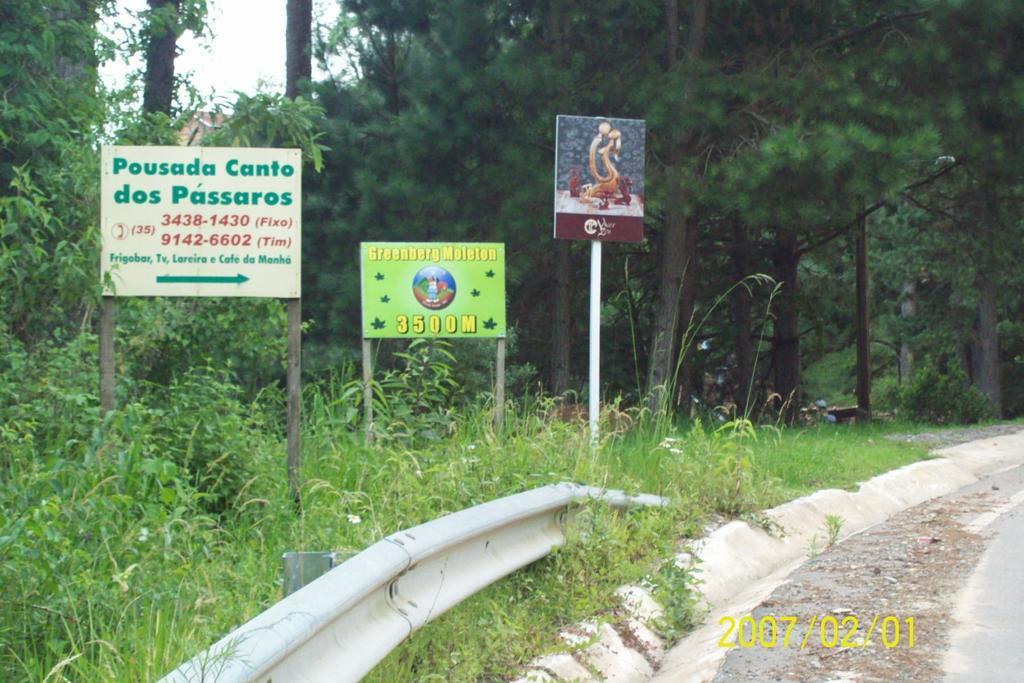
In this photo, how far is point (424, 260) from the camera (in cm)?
1089

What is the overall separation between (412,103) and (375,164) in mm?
1127

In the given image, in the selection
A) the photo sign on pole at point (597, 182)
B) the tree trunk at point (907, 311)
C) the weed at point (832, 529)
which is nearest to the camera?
the weed at point (832, 529)

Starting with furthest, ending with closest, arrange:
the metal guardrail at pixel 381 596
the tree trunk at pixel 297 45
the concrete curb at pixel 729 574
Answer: the tree trunk at pixel 297 45, the concrete curb at pixel 729 574, the metal guardrail at pixel 381 596

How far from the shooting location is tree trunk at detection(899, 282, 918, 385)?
44969 mm

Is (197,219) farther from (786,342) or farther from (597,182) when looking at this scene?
(786,342)

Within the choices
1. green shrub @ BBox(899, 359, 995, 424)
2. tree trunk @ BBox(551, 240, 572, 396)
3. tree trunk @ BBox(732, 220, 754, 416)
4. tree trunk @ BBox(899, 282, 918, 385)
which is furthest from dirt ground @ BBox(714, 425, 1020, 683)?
tree trunk @ BBox(899, 282, 918, 385)

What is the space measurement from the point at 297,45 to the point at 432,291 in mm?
13913

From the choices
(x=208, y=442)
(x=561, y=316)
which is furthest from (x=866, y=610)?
(x=561, y=316)

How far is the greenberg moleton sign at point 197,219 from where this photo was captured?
7.11 meters

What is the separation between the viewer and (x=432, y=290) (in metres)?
10.9

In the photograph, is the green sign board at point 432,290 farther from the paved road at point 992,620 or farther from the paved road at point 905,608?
the paved road at point 992,620

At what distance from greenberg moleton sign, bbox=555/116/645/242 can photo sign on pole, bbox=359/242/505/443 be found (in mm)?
677
